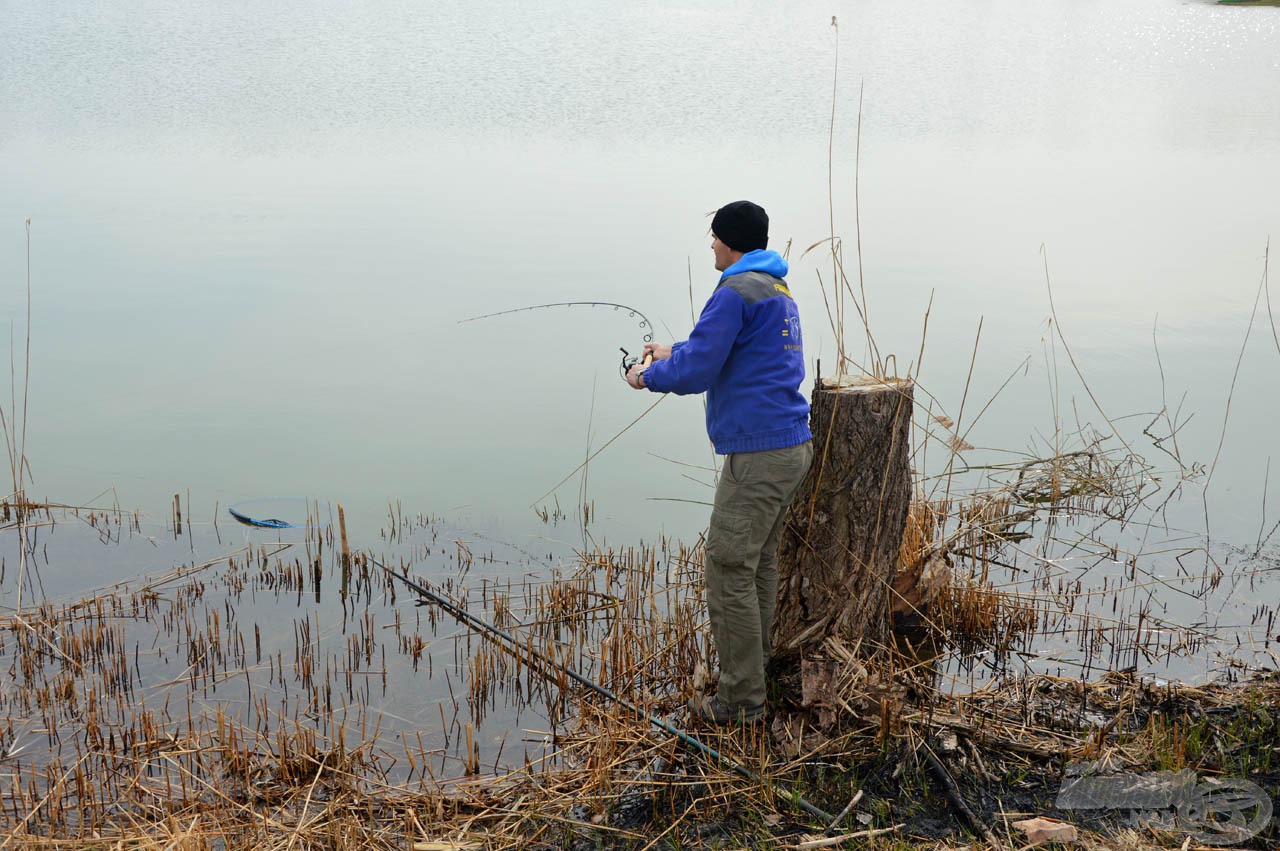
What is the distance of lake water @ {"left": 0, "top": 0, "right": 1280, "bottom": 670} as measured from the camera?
7.97 meters

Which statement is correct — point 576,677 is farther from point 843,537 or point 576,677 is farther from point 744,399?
point 744,399

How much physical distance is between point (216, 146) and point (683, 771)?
17.7m

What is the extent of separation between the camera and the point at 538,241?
12984 millimetres

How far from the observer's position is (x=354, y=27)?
27.1 m

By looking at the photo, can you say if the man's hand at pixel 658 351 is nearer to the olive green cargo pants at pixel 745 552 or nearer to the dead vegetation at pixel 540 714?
the olive green cargo pants at pixel 745 552

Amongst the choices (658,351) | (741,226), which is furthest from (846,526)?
(741,226)

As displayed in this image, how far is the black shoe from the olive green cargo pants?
0.02m

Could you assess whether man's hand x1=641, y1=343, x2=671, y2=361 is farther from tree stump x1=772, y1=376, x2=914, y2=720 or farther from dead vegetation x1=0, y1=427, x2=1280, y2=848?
dead vegetation x1=0, y1=427, x2=1280, y2=848

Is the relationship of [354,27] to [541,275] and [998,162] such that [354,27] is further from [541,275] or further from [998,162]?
[541,275]

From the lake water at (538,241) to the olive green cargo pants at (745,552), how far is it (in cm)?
202

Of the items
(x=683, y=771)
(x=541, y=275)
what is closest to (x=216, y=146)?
(x=541, y=275)

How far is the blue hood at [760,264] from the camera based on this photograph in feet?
12.2

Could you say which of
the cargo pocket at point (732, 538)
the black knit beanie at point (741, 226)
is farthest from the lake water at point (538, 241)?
the cargo pocket at point (732, 538)

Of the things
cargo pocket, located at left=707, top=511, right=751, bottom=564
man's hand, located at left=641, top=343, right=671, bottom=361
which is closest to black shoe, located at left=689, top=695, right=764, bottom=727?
cargo pocket, located at left=707, top=511, right=751, bottom=564
